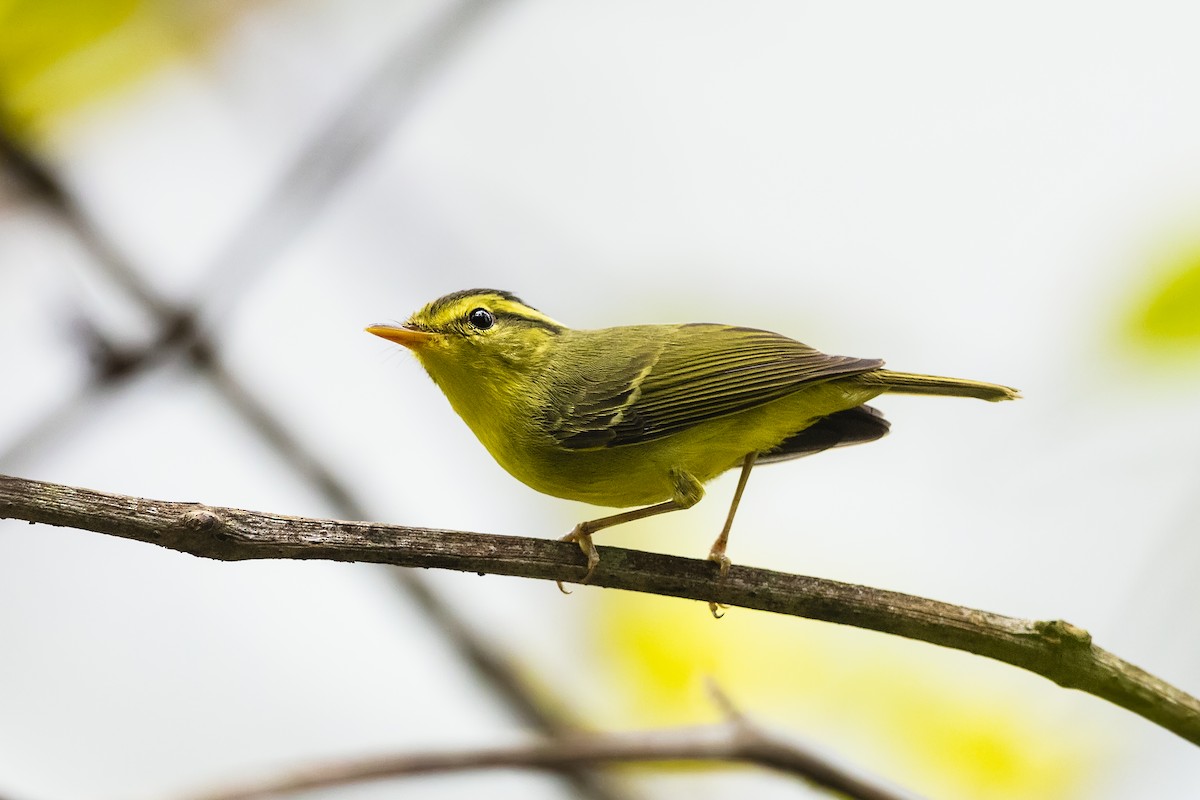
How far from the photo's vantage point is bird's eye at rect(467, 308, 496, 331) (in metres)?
4.14

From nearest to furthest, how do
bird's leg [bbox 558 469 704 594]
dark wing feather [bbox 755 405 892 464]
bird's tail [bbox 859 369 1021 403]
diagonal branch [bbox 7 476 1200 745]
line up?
diagonal branch [bbox 7 476 1200 745] → bird's leg [bbox 558 469 704 594] → bird's tail [bbox 859 369 1021 403] → dark wing feather [bbox 755 405 892 464]

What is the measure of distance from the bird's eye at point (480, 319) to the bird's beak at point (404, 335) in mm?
180

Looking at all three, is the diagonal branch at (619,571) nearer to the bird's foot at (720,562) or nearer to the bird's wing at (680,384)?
the bird's foot at (720,562)

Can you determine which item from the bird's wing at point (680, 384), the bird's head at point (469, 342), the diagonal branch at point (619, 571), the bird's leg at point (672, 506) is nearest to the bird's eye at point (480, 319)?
the bird's head at point (469, 342)

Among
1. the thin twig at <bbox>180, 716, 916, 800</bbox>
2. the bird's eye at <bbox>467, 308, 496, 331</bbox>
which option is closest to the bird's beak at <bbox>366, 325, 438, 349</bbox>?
the bird's eye at <bbox>467, 308, 496, 331</bbox>

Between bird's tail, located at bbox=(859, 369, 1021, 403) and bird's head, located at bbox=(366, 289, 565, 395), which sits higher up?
bird's head, located at bbox=(366, 289, 565, 395)

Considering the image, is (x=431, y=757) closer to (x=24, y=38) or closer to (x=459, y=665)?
(x=459, y=665)

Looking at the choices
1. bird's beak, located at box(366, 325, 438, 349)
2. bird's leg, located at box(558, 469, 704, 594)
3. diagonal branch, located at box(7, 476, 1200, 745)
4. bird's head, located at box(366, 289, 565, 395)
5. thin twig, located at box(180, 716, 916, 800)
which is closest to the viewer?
diagonal branch, located at box(7, 476, 1200, 745)

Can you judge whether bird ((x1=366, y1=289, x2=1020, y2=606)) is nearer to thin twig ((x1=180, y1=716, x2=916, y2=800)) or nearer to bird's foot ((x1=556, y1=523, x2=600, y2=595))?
bird's foot ((x1=556, y1=523, x2=600, y2=595))

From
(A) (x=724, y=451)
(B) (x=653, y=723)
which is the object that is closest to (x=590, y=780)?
(B) (x=653, y=723)

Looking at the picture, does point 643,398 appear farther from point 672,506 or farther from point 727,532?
point 727,532

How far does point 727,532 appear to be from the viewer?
11.7 ft

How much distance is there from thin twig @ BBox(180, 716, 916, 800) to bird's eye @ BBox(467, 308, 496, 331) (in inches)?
71.2

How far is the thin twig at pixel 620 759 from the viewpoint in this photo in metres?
2.62
